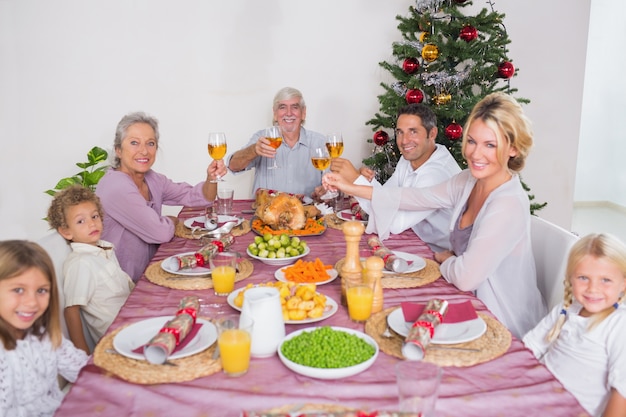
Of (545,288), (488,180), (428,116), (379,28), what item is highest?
(379,28)

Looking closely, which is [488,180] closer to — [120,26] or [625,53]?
[120,26]

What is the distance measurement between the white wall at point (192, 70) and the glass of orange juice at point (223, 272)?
2761mm

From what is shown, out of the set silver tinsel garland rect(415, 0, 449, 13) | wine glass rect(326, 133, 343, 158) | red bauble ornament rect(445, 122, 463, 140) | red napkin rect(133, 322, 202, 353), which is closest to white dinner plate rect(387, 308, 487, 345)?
red napkin rect(133, 322, 202, 353)

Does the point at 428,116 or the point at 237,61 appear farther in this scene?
the point at 237,61

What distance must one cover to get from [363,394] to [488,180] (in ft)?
3.76

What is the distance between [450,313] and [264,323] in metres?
0.52

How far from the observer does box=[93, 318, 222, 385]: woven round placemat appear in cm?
116

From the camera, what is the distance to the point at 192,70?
13.6 ft

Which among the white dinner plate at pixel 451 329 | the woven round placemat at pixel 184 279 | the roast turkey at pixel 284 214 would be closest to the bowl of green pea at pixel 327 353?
the white dinner plate at pixel 451 329

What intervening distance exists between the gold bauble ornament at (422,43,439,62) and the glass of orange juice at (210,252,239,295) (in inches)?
94.1

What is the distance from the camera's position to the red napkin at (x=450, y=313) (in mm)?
1414

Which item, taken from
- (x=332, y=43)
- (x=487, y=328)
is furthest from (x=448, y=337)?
(x=332, y=43)

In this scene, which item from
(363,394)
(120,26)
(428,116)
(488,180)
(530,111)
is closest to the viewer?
(363,394)

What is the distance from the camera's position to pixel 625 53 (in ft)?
21.0
